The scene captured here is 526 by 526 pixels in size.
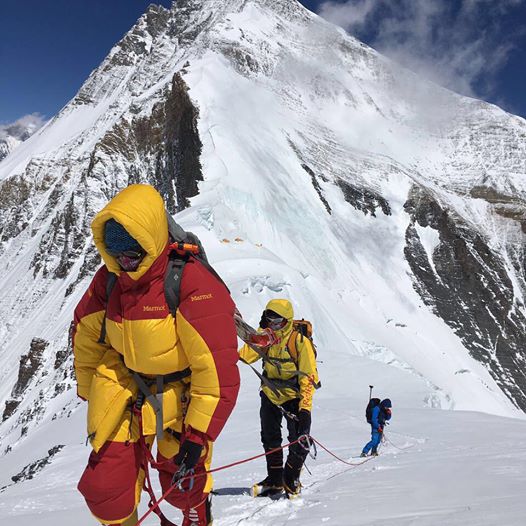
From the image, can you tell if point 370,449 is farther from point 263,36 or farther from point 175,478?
point 263,36

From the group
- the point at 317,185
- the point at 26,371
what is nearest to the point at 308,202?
the point at 317,185

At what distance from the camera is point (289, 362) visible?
5207mm

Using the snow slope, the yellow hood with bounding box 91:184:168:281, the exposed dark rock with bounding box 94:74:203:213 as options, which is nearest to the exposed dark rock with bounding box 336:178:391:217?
the exposed dark rock with bounding box 94:74:203:213

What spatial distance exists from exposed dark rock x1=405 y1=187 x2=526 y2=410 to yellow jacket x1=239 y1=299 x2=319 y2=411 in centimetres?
4498

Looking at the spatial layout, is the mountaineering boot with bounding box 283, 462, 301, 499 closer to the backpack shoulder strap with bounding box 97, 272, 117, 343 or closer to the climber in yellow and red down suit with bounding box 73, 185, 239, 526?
the climber in yellow and red down suit with bounding box 73, 185, 239, 526

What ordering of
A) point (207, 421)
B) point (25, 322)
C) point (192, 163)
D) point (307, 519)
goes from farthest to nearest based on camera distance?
1. point (25, 322)
2. point (192, 163)
3. point (307, 519)
4. point (207, 421)

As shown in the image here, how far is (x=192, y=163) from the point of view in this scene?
41719mm

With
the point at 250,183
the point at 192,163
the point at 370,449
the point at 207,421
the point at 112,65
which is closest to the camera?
the point at 207,421

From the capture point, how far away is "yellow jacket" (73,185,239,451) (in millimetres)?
2881

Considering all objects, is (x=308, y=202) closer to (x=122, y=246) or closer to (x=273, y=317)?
(x=273, y=317)

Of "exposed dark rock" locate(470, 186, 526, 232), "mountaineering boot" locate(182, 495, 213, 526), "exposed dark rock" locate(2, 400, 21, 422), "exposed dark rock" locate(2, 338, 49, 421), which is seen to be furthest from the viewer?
"exposed dark rock" locate(470, 186, 526, 232)

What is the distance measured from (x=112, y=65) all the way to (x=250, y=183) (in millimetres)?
87769

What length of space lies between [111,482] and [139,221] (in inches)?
58.2

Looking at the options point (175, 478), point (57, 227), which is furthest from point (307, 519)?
point (57, 227)
